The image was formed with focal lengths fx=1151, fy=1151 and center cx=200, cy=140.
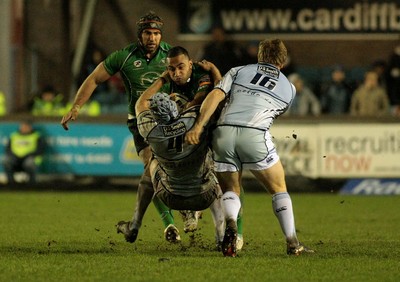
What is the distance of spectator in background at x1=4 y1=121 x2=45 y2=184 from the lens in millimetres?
18703

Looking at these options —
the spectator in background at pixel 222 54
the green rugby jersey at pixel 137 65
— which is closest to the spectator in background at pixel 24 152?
the spectator in background at pixel 222 54

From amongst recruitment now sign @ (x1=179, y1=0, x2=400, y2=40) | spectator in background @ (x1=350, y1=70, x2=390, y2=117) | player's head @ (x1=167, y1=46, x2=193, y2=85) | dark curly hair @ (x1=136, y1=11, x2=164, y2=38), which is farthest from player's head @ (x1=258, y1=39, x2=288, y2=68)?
recruitment now sign @ (x1=179, y1=0, x2=400, y2=40)

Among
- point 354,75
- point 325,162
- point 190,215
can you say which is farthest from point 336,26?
point 190,215

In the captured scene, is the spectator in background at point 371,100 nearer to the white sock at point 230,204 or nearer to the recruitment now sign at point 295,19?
the recruitment now sign at point 295,19

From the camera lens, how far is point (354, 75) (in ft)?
76.2

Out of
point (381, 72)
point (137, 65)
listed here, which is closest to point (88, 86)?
point (137, 65)

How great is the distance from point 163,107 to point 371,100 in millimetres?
10985

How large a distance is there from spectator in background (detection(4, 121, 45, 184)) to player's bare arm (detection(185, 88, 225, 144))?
9704mm

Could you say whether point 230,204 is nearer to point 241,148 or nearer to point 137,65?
point 241,148

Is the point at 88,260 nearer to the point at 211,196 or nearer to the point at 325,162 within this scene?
the point at 211,196

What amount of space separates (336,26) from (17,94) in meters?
6.87

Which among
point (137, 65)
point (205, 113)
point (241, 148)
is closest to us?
point (205, 113)

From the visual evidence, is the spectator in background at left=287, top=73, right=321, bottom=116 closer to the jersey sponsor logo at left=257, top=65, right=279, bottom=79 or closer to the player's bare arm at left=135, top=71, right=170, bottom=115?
the player's bare arm at left=135, top=71, right=170, bottom=115

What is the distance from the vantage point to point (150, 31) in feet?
35.7
